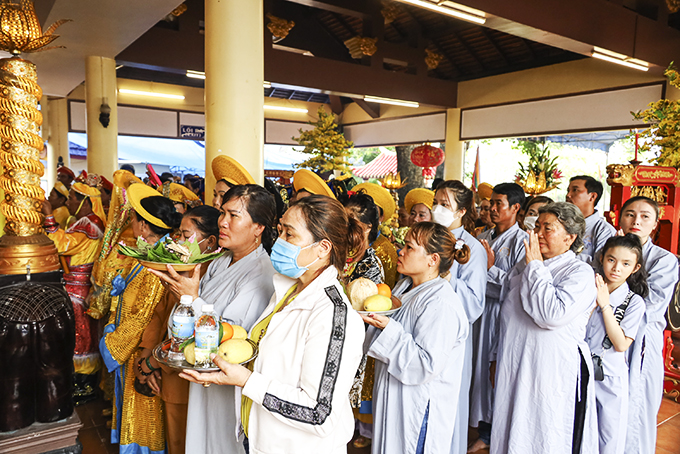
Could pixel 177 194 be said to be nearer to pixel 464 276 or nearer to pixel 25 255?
pixel 25 255

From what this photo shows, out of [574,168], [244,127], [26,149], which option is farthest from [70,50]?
[574,168]

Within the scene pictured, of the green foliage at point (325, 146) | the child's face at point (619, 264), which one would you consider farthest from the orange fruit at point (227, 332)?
the green foliage at point (325, 146)

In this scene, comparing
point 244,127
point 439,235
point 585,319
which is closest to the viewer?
point 439,235

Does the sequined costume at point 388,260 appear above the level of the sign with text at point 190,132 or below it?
below

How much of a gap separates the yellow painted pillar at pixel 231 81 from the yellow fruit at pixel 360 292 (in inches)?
66.3

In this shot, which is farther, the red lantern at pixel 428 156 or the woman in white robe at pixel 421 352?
the red lantern at pixel 428 156

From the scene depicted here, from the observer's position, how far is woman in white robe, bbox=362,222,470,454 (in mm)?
1952

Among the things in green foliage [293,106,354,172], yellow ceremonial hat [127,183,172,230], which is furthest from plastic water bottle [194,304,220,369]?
green foliage [293,106,354,172]

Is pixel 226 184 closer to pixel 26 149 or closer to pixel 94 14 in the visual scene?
pixel 26 149

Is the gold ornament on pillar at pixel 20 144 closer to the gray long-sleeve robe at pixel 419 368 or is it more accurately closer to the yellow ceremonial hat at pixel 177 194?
the gray long-sleeve robe at pixel 419 368

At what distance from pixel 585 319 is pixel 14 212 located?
2.62 metres

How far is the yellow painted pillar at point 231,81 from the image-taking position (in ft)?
11.1

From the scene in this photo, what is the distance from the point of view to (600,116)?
7.91 metres

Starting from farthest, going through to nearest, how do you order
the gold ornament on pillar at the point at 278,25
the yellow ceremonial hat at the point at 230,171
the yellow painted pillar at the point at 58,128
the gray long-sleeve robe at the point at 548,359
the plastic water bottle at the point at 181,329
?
the yellow painted pillar at the point at 58,128 → the gold ornament on pillar at the point at 278,25 → the yellow ceremonial hat at the point at 230,171 → the gray long-sleeve robe at the point at 548,359 → the plastic water bottle at the point at 181,329
